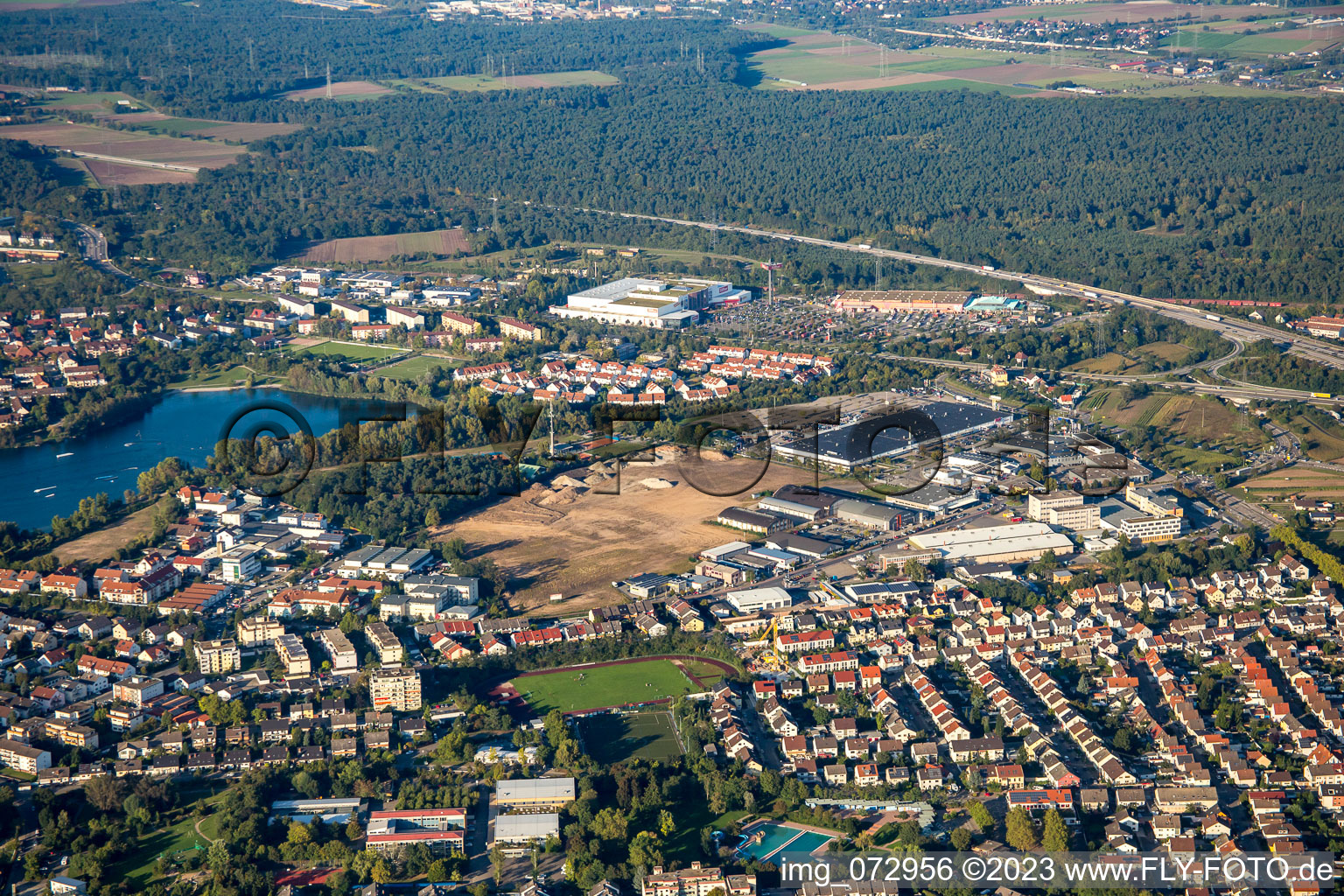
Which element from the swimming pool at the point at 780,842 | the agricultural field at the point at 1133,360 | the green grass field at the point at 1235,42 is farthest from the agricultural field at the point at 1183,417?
the green grass field at the point at 1235,42

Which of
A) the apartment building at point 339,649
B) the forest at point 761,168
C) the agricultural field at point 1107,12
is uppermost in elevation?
the agricultural field at point 1107,12

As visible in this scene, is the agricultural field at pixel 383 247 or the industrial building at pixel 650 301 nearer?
the industrial building at pixel 650 301

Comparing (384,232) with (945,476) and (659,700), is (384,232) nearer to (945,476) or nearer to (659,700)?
(945,476)

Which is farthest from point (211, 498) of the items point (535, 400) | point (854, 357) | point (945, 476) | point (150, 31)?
point (150, 31)

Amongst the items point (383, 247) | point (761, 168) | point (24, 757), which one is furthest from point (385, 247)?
point (24, 757)

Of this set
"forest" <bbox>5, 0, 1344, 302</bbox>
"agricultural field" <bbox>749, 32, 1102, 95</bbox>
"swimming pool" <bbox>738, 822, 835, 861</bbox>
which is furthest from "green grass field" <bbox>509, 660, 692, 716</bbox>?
"agricultural field" <bbox>749, 32, 1102, 95</bbox>

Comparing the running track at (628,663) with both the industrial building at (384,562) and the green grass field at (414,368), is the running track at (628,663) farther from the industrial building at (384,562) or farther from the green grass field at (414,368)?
the green grass field at (414,368)

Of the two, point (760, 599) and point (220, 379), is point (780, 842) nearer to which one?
point (760, 599)

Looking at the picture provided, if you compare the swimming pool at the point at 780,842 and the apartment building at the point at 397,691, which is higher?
the apartment building at the point at 397,691
